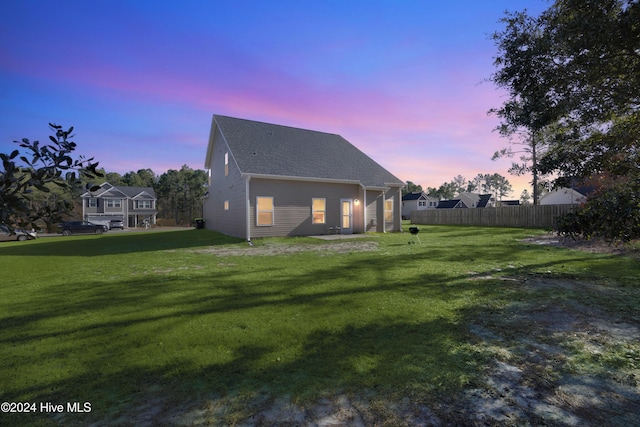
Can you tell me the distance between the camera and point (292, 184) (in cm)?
1697

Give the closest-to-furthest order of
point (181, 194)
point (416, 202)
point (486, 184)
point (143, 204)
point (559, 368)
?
1. point (559, 368)
2. point (143, 204)
3. point (181, 194)
4. point (416, 202)
5. point (486, 184)

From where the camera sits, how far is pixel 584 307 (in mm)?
4934

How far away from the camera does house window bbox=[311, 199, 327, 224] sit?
17.7 meters

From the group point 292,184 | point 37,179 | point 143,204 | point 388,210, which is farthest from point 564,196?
point 143,204

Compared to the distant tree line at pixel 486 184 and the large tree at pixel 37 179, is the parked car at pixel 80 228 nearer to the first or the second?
the large tree at pixel 37 179

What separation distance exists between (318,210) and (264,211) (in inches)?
134

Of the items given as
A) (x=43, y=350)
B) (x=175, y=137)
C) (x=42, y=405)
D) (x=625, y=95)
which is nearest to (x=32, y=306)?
(x=43, y=350)

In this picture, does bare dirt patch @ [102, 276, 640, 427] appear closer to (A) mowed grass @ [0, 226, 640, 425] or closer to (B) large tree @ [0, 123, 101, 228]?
(A) mowed grass @ [0, 226, 640, 425]

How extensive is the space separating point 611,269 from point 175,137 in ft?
70.9

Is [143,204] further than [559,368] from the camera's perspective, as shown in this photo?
Yes

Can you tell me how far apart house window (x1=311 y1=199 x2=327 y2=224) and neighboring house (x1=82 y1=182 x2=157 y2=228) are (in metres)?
35.4

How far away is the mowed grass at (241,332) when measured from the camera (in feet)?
9.08

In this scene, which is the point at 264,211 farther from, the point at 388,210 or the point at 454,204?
the point at 454,204

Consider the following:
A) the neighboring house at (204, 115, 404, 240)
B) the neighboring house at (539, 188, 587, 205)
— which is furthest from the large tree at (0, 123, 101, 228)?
the neighboring house at (539, 188, 587, 205)
